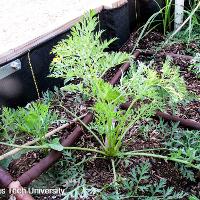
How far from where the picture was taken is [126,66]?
2.52 meters

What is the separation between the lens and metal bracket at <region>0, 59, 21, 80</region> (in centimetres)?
200

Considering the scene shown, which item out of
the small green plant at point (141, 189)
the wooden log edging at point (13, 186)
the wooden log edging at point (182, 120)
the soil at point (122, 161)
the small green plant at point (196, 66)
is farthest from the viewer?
the small green plant at point (196, 66)

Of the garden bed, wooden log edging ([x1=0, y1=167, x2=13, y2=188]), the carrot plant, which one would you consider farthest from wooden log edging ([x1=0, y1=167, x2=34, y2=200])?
the carrot plant

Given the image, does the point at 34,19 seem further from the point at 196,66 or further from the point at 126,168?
the point at 126,168

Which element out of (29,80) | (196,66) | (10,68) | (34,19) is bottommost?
(196,66)

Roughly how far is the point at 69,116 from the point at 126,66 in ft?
2.16

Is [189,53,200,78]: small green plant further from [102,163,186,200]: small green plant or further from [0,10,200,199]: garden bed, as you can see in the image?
[102,163,186,200]: small green plant

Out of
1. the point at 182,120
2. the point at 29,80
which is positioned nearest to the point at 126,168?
the point at 182,120

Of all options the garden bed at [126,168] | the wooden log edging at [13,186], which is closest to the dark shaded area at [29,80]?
the garden bed at [126,168]

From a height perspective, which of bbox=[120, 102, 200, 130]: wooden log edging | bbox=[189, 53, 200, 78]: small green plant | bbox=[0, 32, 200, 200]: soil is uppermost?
bbox=[189, 53, 200, 78]: small green plant

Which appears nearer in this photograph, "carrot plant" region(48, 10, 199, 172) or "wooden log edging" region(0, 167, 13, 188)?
"wooden log edging" region(0, 167, 13, 188)

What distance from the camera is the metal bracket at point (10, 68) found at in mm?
2001

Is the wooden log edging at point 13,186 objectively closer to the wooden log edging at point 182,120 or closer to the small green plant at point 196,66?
the wooden log edging at point 182,120

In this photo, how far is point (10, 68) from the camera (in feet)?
6.66
